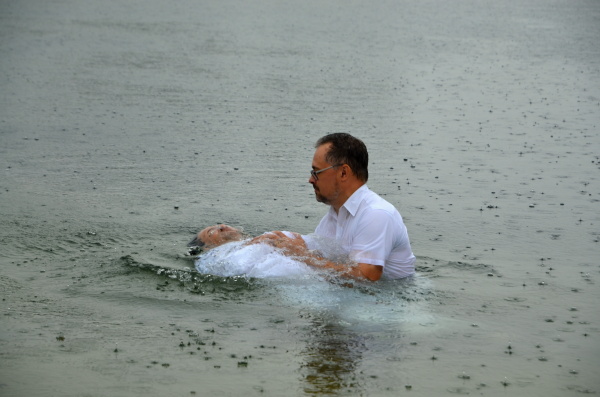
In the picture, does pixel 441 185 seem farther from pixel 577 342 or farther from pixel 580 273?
pixel 577 342

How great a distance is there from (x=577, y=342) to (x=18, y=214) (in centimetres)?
570

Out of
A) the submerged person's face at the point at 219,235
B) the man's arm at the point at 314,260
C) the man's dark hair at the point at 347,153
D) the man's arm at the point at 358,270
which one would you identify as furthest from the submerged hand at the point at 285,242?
the man's dark hair at the point at 347,153

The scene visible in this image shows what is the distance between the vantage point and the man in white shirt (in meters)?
7.59

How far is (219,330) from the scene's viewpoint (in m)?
7.21

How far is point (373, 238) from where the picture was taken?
24.8 feet

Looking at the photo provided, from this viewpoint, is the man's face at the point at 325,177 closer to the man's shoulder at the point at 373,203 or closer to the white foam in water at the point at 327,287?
the man's shoulder at the point at 373,203

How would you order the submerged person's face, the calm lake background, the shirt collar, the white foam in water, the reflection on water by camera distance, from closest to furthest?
the reflection on water
the calm lake background
the white foam in water
the shirt collar
the submerged person's face

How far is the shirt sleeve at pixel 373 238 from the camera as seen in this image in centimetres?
757

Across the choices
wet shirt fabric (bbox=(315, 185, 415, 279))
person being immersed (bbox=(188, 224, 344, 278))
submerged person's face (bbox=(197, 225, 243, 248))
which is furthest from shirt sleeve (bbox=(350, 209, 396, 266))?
submerged person's face (bbox=(197, 225, 243, 248))

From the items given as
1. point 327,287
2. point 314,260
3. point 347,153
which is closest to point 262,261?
point 314,260

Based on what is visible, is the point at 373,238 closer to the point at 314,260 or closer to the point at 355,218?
the point at 355,218

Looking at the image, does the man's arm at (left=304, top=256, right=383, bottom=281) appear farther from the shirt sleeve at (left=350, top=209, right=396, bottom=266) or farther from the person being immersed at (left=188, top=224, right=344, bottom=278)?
the person being immersed at (left=188, top=224, right=344, bottom=278)

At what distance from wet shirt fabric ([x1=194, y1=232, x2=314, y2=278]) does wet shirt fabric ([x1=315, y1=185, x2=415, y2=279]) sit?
0.40 m

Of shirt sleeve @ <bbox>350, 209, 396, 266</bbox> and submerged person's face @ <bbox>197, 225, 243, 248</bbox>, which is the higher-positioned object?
shirt sleeve @ <bbox>350, 209, 396, 266</bbox>
